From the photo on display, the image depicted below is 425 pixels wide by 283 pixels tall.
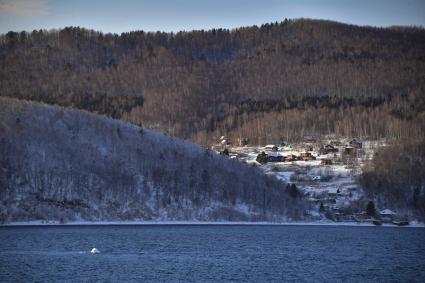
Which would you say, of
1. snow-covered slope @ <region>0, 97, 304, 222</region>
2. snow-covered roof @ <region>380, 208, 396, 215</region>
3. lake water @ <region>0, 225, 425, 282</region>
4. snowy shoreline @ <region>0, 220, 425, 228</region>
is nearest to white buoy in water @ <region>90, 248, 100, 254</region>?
lake water @ <region>0, 225, 425, 282</region>

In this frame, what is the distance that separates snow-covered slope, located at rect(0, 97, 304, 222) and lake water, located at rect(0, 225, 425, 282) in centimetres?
978

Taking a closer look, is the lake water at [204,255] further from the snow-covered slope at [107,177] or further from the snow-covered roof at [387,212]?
the snow-covered roof at [387,212]

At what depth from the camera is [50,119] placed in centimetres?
18538

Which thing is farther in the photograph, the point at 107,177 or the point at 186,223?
the point at 107,177

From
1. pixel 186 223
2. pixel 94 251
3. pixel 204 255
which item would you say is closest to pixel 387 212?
pixel 186 223

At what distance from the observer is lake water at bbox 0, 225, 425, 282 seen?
82250 millimetres

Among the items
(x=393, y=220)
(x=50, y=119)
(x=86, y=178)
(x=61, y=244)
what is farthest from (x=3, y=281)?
(x=393, y=220)

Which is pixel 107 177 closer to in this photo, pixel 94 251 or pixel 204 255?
pixel 94 251

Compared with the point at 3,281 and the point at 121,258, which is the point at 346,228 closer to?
the point at 121,258

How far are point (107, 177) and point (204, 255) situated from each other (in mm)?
72981

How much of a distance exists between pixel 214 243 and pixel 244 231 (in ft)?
110

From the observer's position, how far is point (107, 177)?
173 m

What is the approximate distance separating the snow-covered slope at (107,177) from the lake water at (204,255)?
9784 millimetres

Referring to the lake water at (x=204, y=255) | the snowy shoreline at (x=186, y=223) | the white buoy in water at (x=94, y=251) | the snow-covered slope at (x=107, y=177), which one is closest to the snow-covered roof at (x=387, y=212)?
the snowy shoreline at (x=186, y=223)
